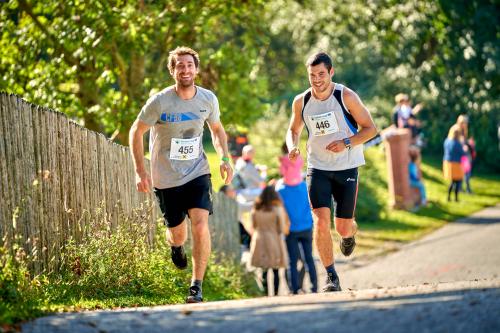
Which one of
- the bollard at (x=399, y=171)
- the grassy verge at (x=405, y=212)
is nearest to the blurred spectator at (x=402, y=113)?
the bollard at (x=399, y=171)

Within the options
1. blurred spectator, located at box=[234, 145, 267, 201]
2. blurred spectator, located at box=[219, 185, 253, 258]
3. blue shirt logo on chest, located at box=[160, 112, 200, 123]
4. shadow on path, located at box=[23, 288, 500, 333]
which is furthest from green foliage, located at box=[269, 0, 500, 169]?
shadow on path, located at box=[23, 288, 500, 333]

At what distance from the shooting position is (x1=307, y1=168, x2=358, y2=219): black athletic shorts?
1066 cm

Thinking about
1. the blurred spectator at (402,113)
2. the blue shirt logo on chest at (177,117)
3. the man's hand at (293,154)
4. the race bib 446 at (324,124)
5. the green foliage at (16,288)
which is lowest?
the green foliage at (16,288)

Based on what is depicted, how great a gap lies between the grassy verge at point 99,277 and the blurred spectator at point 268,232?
9.99 ft

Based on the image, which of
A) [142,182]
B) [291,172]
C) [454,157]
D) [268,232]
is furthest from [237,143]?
[142,182]

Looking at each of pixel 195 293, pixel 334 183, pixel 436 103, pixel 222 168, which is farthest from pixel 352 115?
pixel 436 103

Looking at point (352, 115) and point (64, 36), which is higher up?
point (64, 36)

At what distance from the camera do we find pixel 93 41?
17.1m

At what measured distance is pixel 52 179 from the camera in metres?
10.4

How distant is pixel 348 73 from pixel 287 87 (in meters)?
2.17

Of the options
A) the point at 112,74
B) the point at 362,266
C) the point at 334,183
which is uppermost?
the point at 112,74

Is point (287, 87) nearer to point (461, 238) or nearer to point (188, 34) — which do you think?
point (461, 238)

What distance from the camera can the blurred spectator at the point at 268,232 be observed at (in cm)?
1650

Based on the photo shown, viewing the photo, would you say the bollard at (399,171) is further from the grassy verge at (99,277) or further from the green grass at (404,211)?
the grassy verge at (99,277)
